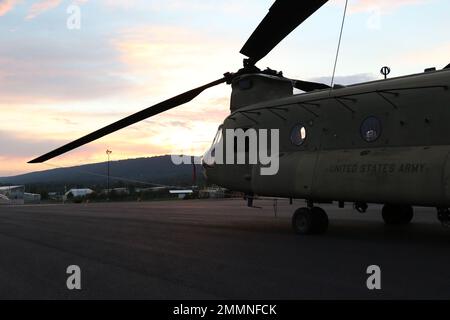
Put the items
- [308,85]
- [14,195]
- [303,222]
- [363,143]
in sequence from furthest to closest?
[14,195] < [308,85] < [303,222] < [363,143]

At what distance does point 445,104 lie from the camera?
10141 millimetres

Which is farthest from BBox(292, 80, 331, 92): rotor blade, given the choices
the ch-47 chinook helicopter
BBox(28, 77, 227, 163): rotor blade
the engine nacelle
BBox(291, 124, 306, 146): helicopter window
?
BBox(28, 77, 227, 163): rotor blade

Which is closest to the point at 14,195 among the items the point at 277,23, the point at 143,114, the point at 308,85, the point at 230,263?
the point at 143,114

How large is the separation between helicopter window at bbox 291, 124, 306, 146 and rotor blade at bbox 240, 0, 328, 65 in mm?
2108

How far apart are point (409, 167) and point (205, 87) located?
610 cm

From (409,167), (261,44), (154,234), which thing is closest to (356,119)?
(409,167)

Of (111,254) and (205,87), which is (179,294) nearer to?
(111,254)

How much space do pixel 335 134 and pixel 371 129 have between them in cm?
101

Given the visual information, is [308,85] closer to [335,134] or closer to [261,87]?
[261,87]

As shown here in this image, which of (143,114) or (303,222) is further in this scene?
(143,114)

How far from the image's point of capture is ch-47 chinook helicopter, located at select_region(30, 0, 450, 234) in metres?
10.1

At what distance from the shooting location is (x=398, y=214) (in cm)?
1438

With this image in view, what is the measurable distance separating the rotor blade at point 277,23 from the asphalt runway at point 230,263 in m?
4.44
